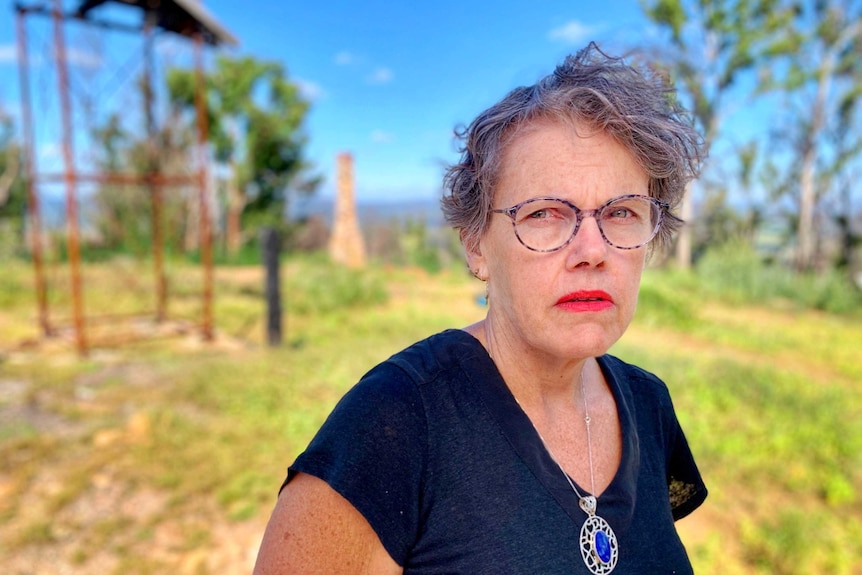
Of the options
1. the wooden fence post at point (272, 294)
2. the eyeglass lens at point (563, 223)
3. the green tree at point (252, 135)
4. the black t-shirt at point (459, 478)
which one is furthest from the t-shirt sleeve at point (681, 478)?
the green tree at point (252, 135)

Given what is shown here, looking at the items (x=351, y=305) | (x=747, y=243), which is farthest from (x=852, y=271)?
(x=351, y=305)

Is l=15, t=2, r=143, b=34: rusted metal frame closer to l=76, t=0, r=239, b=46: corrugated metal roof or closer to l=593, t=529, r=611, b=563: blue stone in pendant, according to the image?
l=76, t=0, r=239, b=46: corrugated metal roof

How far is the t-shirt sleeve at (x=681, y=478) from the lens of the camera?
139 centimetres

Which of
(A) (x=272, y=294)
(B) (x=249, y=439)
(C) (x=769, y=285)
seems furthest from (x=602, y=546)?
(C) (x=769, y=285)

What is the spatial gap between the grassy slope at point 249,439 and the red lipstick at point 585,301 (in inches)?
101

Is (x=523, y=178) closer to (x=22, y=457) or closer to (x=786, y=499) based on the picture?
(x=786, y=499)

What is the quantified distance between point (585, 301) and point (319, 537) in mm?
587

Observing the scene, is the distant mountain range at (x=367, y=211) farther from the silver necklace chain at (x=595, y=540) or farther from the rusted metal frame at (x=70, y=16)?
the silver necklace chain at (x=595, y=540)

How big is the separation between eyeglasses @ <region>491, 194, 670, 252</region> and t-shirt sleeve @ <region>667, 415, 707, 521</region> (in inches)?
19.3

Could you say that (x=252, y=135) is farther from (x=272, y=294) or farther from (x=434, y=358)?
(x=434, y=358)

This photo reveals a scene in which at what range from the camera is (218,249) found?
1634cm

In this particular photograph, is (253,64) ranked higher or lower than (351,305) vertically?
higher

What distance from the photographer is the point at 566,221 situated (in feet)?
3.68

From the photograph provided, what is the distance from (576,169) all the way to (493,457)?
52 cm
